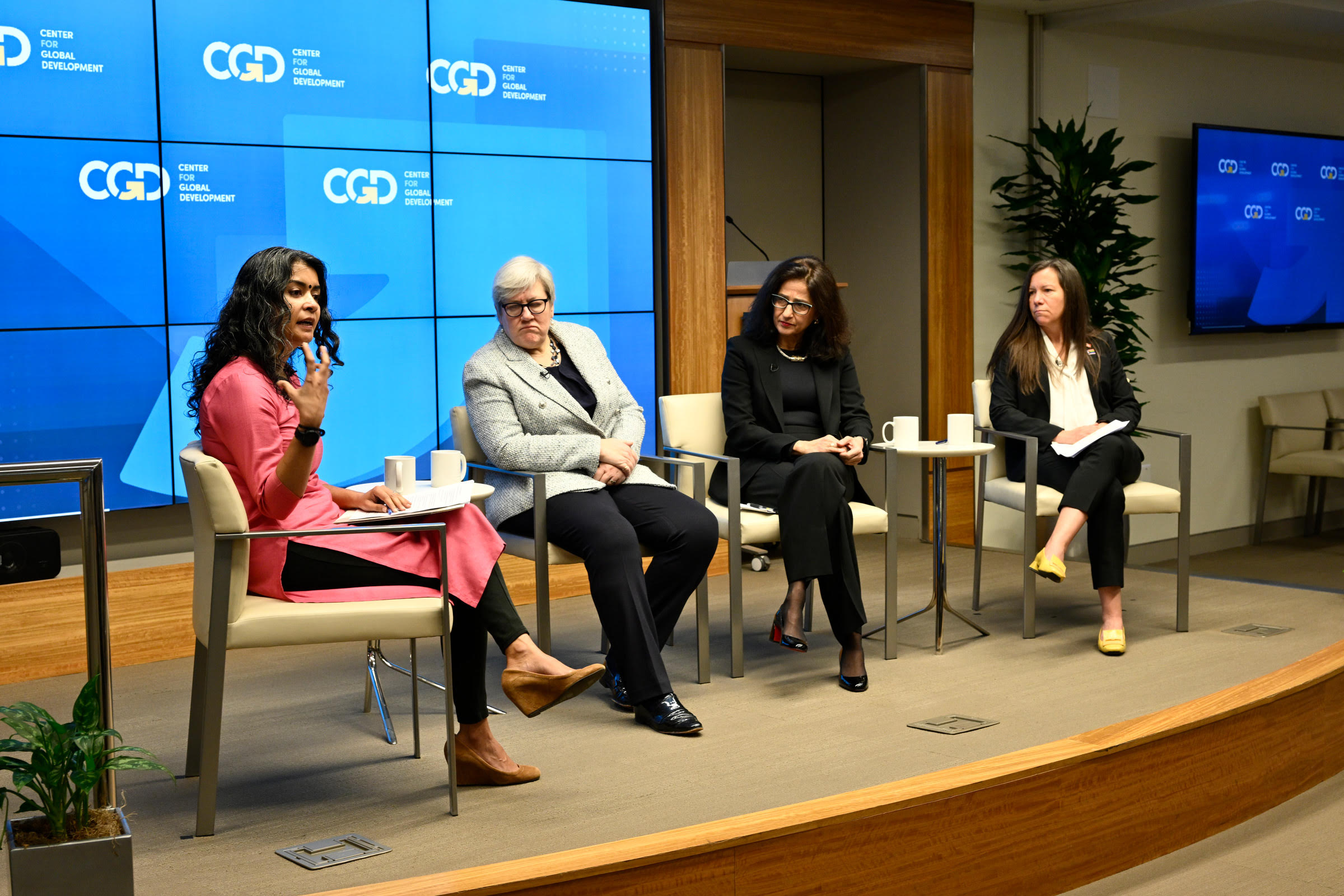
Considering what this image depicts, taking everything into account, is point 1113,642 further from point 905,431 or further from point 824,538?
point 824,538

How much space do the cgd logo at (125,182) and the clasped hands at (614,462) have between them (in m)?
1.82

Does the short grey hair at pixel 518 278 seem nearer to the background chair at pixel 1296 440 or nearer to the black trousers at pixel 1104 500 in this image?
the black trousers at pixel 1104 500

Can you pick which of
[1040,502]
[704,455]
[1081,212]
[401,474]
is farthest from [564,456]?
[1081,212]

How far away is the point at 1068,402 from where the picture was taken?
15.2 feet

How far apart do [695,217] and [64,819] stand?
412cm

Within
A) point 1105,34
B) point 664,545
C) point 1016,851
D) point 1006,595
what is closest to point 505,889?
point 1016,851

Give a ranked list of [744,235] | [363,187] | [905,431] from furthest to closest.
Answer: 1. [744,235]
2. [363,187]
3. [905,431]

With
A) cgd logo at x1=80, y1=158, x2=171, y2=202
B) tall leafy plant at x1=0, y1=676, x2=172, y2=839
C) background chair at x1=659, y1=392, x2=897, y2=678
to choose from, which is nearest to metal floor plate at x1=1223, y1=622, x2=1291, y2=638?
background chair at x1=659, y1=392, x2=897, y2=678

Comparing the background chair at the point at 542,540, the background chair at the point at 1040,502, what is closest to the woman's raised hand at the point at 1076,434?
the background chair at the point at 1040,502

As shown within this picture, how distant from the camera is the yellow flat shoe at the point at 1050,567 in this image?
4.11 meters

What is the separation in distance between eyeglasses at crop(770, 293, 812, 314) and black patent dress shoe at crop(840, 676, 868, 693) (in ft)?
3.95

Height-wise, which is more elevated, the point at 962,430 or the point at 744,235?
the point at 744,235

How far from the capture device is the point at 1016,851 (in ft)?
7.64

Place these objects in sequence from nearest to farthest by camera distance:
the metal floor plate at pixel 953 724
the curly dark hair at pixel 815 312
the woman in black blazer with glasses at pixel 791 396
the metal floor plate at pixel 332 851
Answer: the metal floor plate at pixel 332 851, the metal floor plate at pixel 953 724, the woman in black blazer with glasses at pixel 791 396, the curly dark hair at pixel 815 312
